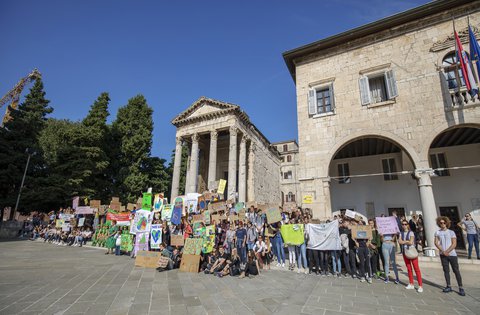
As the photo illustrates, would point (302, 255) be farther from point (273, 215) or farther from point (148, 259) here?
point (148, 259)

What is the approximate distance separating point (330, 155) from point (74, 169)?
24027 mm

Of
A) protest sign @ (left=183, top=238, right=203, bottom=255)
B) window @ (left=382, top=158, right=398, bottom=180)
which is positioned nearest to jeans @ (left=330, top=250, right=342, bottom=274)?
protest sign @ (left=183, top=238, right=203, bottom=255)

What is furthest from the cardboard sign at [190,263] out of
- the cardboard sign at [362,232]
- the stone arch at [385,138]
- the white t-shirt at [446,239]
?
the stone arch at [385,138]

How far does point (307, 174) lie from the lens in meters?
12.2

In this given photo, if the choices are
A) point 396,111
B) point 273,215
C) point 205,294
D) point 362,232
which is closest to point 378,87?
point 396,111

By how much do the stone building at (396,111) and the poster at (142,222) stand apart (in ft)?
26.5

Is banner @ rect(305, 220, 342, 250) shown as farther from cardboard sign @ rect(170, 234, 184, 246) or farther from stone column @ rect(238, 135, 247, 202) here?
stone column @ rect(238, 135, 247, 202)

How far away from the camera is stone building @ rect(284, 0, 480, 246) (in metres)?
10.5

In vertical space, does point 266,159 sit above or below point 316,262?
above

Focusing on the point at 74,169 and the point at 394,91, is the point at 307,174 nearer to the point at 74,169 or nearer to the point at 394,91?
the point at 394,91

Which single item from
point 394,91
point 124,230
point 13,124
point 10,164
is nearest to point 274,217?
point 124,230

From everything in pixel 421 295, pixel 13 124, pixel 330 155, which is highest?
pixel 13 124

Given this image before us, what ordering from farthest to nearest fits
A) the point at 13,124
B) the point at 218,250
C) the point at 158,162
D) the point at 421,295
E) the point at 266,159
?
the point at 266,159
the point at 158,162
the point at 13,124
the point at 218,250
the point at 421,295

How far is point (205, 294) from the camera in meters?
5.18
